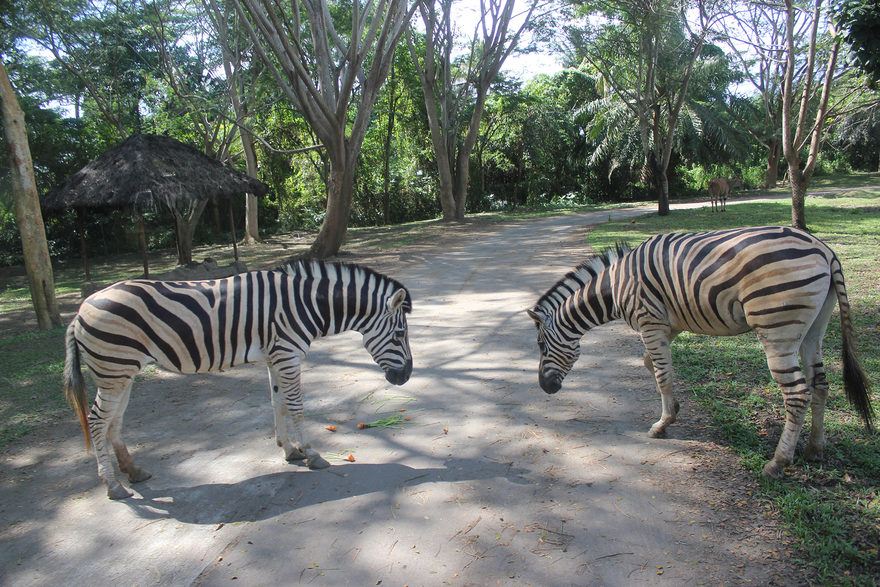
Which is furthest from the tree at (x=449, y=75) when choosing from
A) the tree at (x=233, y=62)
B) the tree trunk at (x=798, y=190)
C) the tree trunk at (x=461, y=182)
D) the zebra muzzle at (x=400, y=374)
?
the zebra muzzle at (x=400, y=374)

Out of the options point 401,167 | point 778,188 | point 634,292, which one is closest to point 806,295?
point 634,292

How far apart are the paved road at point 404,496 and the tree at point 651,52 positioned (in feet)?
52.8

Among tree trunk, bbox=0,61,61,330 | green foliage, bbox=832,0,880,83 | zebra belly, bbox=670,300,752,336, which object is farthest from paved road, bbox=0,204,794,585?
tree trunk, bbox=0,61,61,330

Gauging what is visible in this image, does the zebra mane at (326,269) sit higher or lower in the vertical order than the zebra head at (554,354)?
higher

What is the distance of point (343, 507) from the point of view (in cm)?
375

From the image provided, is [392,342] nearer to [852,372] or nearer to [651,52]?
[852,372]

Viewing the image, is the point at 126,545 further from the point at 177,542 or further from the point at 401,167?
the point at 401,167

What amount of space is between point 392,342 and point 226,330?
1296mm

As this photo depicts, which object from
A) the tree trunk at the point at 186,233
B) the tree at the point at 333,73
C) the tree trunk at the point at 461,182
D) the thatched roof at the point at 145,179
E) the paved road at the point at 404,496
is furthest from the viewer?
the tree trunk at the point at 461,182

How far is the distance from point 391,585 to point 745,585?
1.82m

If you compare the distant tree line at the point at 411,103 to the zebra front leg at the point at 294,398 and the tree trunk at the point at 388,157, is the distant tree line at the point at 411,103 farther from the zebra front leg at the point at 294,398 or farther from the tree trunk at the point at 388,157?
the zebra front leg at the point at 294,398

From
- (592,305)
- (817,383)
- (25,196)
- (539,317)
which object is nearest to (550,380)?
(539,317)

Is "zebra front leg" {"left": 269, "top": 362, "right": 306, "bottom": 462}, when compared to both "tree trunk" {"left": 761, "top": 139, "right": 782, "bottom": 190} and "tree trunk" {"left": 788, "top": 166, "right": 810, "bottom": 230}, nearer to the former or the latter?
"tree trunk" {"left": 788, "top": 166, "right": 810, "bottom": 230}

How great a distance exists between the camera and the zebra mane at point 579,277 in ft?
15.8
